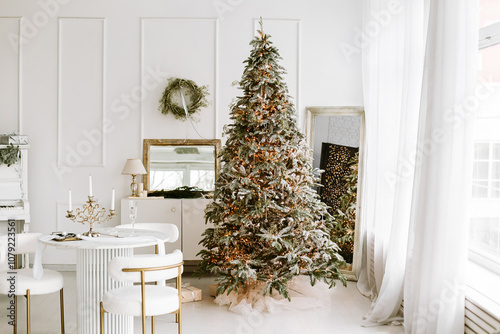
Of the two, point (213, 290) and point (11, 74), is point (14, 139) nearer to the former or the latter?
point (11, 74)

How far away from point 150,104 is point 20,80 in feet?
5.42

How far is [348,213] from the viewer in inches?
247

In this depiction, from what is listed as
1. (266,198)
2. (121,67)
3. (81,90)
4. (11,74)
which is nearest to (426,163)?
(266,198)

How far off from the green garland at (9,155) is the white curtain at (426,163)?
4.12 meters

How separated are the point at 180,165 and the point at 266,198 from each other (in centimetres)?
197

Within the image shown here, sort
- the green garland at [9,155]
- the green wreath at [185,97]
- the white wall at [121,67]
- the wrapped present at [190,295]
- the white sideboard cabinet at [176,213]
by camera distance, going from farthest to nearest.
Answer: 1. the white wall at [121,67]
2. the green wreath at [185,97]
3. the white sideboard cabinet at [176,213]
4. the green garland at [9,155]
5. the wrapped present at [190,295]

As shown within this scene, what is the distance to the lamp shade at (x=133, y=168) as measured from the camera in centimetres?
623

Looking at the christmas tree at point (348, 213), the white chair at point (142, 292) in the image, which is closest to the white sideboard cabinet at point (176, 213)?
the christmas tree at point (348, 213)

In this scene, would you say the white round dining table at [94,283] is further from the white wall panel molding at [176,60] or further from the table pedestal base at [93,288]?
the white wall panel molding at [176,60]

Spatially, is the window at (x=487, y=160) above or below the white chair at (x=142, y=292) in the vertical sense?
above

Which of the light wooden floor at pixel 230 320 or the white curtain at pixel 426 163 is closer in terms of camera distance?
the white curtain at pixel 426 163

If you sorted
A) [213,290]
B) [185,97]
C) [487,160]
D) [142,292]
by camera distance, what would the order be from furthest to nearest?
[185,97]
[213,290]
[487,160]
[142,292]

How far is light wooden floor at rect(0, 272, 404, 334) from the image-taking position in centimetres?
439

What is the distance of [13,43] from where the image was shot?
6.65 m
